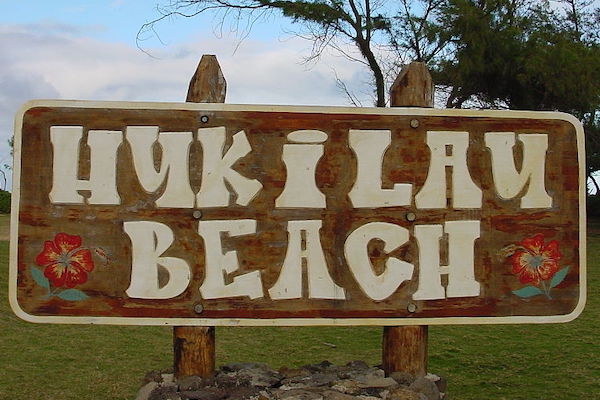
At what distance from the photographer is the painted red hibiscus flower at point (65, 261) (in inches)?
137

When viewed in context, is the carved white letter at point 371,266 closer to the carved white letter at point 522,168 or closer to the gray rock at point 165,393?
the carved white letter at point 522,168

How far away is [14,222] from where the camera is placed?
137 inches

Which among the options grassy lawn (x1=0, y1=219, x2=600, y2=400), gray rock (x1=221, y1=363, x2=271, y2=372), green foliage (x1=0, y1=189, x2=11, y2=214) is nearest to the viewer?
gray rock (x1=221, y1=363, x2=271, y2=372)

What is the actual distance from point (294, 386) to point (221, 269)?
0.75 meters

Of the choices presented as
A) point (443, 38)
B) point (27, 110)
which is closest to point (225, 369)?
point (27, 110)

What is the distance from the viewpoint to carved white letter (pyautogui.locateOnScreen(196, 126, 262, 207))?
3531 millimetres

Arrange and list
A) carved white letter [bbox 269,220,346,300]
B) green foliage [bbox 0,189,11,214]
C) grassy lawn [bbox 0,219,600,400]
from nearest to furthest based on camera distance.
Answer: carved white letter [bbox 269,220,346,300] → grassy lawn [bbox 0,219,600,400] → green foliage [bbox 0,189,11,214]

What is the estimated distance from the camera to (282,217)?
3.57m

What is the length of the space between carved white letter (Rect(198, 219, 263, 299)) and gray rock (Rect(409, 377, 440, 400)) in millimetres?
927

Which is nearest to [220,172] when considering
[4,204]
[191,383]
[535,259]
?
[191,383]

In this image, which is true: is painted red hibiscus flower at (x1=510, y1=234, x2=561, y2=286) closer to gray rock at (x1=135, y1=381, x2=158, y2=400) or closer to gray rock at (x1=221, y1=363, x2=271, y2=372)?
gray rock at (x1=221, y1=363, x2=271, y2=372)

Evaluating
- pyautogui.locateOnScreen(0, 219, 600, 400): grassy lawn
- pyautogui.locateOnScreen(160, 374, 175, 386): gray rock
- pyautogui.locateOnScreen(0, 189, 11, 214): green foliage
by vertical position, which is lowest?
pyautogui.locateOnScreen(0, 219, 600, 400): grassy lawn

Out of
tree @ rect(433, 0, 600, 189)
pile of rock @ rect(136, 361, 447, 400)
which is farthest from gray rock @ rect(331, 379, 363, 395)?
tree @ rect(433, 0, 600, 189)

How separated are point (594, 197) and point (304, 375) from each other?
20149mm
